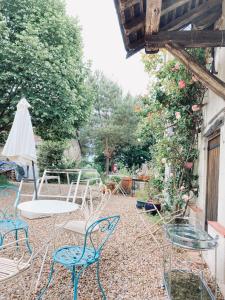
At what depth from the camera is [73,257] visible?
2408 mm

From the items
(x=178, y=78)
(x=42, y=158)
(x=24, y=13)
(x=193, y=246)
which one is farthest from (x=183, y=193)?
(x=42, y=158)

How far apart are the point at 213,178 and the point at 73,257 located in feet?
7.78

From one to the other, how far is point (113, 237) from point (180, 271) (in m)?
1.55

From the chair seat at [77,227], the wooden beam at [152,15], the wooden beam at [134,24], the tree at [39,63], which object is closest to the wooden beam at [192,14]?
the wooden beam at [134,24]

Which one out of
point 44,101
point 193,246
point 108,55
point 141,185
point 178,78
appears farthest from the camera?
point 108,55

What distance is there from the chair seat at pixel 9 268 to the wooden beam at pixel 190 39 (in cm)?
262

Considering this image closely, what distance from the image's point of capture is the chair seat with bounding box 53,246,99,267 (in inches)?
89.1

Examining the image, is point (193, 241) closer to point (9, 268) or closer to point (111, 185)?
point (9, 268)

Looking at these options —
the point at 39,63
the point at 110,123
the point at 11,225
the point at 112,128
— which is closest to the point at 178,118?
the point at 11,225

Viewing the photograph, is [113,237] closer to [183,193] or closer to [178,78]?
[183,193]

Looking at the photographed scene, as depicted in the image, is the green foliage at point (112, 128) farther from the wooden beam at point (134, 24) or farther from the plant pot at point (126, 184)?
the wooden beam at point (134, 24)

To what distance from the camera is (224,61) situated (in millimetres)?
3006

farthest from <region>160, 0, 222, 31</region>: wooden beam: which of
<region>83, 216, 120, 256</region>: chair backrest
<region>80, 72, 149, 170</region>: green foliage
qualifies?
<region>80, 72, 149, 170</region>: green foliage

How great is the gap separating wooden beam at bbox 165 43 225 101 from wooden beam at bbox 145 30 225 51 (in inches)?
2.7
